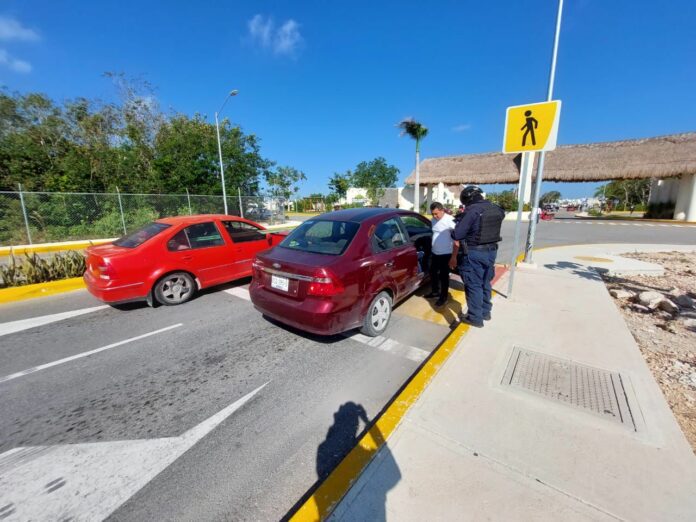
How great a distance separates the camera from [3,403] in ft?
9.04

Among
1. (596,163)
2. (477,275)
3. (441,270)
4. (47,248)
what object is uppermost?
(596,163)

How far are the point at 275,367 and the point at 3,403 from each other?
2487 millimetres

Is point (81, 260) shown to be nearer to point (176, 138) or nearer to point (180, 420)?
point (180, 420)

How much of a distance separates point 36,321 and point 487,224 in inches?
269

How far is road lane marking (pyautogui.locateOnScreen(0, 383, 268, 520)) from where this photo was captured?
1804 mm

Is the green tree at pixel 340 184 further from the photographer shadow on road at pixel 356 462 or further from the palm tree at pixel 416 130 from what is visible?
the photographer shadow on road at pixel 356 462

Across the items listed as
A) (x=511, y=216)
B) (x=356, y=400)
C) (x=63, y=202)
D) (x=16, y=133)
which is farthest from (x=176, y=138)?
(x=511, y=216)

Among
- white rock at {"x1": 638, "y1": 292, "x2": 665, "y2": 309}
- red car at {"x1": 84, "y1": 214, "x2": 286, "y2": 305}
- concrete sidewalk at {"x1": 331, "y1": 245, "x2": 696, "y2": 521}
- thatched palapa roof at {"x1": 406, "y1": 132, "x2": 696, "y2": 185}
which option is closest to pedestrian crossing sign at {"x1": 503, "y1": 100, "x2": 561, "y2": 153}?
white rock at {"x1": 638, "y1": 292, "x2": 665, "y2": 309}

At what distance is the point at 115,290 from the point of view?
4.52 metres

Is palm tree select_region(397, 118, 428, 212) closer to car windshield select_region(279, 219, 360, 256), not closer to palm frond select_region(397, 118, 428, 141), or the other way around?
palm frond select_region(397, 118, 428, 141)

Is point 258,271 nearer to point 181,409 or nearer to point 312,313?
point 312,313

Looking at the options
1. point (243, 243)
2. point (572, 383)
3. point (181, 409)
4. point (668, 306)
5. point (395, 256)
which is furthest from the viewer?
point (243, 243)

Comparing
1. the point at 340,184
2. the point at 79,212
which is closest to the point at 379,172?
the point at 340,184

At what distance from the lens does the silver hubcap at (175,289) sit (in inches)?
199
